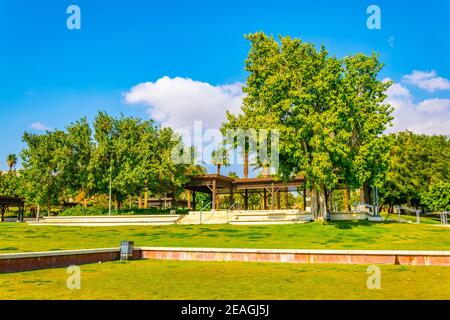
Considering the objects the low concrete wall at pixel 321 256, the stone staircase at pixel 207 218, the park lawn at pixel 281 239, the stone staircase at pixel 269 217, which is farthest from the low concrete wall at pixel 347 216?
the low concrete wall at pixel 321 256

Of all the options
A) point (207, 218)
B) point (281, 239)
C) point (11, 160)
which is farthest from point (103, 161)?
point (11, 160)

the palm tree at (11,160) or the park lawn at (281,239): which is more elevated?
the palm tree at (11,160)

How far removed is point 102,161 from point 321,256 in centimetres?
3446

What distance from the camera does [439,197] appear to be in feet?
161

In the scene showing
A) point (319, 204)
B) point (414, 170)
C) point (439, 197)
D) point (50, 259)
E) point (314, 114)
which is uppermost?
point (314, 114)

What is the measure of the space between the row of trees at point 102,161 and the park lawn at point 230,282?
2782 centimetres

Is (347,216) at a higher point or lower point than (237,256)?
higher

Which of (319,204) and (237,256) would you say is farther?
(319,204)

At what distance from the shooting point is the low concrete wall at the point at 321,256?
15.4 metres

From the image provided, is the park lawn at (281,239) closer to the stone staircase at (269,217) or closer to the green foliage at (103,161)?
the stone staircase at (269,217)

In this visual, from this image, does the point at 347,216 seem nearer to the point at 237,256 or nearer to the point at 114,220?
the point at 237,256

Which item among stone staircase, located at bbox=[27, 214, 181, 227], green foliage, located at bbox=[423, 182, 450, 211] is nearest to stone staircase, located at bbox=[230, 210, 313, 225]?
stone staircase, located at bbox=[27, 214, 181, 227]

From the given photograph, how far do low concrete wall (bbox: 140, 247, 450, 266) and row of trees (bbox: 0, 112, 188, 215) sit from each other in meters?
24.8
